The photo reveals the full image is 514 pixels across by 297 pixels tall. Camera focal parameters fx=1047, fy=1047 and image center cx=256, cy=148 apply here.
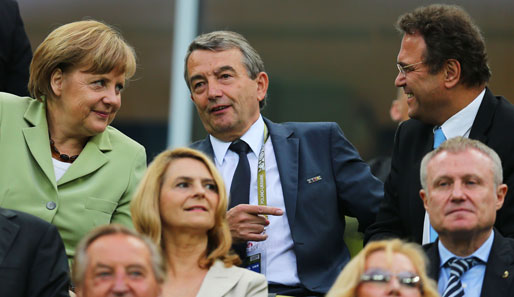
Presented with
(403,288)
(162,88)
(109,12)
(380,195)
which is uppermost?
(109,12)

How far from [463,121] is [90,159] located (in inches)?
66.7

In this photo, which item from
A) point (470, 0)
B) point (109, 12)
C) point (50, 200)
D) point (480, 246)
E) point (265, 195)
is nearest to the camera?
point (480, 246)

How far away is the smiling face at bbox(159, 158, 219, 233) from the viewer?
4.14 meters

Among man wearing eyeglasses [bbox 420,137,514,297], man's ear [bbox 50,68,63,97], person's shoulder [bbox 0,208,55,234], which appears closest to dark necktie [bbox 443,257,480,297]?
man wearing eyeglasses [bbox 420,137,514,297]

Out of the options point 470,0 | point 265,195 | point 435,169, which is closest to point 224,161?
point 265,195

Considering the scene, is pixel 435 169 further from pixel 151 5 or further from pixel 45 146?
pixel 151 5

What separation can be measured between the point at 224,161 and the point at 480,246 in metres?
1.36

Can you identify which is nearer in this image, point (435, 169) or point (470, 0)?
point (435, 169)

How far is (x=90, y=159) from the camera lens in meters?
4.61

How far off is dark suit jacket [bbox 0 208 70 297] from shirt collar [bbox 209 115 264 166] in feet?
3.89

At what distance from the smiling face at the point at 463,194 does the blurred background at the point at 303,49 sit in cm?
380

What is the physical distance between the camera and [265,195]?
4.83m

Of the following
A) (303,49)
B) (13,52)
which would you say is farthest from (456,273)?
(303,49)

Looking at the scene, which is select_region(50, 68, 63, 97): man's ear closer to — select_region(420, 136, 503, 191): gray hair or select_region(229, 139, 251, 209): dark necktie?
select_region(229, 139, 251, 209): dark necktie
